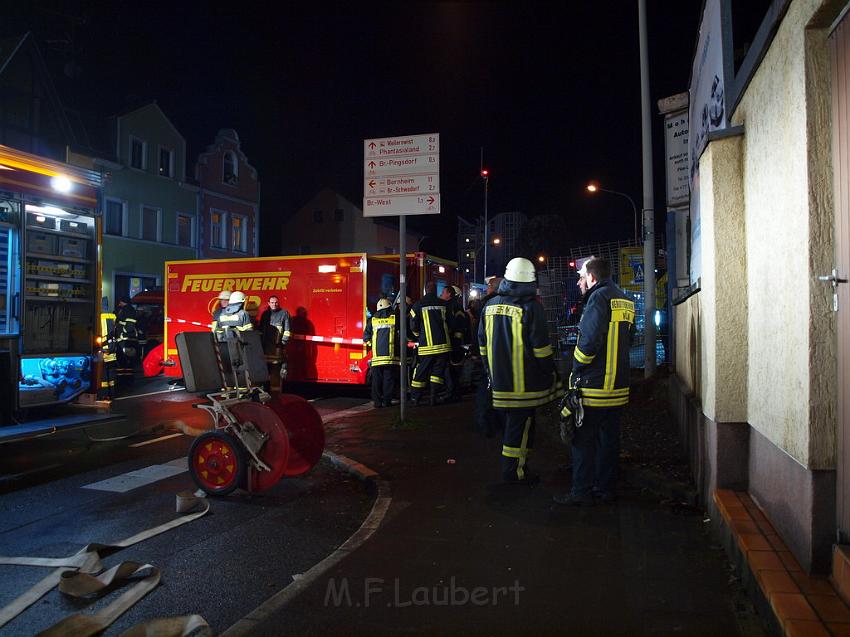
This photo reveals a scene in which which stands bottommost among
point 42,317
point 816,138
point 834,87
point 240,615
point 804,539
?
point 240,615

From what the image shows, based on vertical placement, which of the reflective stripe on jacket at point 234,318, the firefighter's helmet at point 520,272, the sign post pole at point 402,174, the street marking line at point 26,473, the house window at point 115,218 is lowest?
the street marking line at point 26,473

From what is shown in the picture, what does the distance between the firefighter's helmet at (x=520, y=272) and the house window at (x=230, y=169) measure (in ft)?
99.4

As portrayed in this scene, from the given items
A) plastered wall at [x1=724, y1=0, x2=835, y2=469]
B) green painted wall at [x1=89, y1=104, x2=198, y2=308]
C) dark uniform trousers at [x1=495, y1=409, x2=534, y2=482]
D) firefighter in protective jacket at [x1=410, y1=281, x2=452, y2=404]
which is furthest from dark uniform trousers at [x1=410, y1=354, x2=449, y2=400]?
green painted wall at [x1=89, y1=104, x2=198, y2=308]

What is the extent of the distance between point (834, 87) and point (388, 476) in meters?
4.76

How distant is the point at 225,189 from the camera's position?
109 feet

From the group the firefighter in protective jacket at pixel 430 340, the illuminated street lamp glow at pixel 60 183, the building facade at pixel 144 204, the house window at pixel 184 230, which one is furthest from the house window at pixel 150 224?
the illuminated street lamp glow at pixel 60 183

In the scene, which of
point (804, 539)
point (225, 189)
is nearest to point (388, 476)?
point (804, 539)

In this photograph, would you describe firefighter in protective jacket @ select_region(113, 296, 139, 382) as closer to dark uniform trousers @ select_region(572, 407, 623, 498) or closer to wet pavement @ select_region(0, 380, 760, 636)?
wet pavement @ select_region(0, 380, 760, 636)

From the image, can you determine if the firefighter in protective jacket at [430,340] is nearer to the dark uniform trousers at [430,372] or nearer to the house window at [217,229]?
the dark uniform trousers at [430,372]

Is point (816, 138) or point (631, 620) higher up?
point (816, 138)

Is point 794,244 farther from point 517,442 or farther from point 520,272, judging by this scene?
point 517,442


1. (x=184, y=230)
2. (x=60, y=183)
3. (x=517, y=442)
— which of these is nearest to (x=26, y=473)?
(x=60, y=183)

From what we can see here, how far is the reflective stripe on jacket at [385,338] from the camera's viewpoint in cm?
1071

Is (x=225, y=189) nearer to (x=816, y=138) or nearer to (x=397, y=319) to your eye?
(x=397, y=319)
